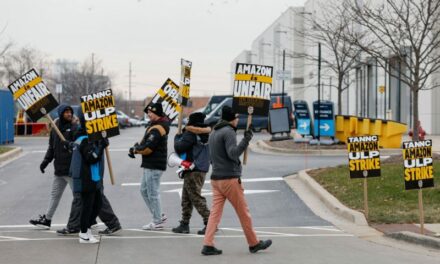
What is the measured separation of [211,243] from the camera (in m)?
9.98

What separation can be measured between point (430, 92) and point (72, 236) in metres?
31.3

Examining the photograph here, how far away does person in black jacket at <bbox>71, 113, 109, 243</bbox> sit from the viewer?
427 inches

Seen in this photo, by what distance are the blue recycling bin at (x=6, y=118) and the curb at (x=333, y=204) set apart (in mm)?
19979

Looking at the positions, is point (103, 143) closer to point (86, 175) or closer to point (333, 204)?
point (86, 175)

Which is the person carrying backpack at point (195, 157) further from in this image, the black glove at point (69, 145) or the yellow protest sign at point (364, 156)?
the yellow protest sign at point (364, 156)

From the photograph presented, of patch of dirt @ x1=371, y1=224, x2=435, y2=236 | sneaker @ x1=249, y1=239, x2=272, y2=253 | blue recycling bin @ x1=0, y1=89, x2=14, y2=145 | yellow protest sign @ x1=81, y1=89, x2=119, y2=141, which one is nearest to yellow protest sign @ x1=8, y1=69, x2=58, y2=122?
yellow protest sign @ x1=81, y1=89, x2=119, y2=141

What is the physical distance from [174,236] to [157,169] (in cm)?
102

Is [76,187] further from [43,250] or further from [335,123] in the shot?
[335,123]

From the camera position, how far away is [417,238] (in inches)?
435

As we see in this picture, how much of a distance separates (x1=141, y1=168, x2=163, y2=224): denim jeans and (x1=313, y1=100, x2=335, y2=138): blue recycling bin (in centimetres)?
1827

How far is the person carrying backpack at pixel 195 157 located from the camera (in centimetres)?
1168

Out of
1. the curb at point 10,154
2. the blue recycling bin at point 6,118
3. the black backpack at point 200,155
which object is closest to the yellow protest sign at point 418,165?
the black backpack at point 200,155

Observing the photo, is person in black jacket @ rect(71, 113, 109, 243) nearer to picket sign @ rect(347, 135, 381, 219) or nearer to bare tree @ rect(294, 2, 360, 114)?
picket sign @ rect(347, 135, 381, 219)

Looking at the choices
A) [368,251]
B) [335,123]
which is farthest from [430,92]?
[368,251]
